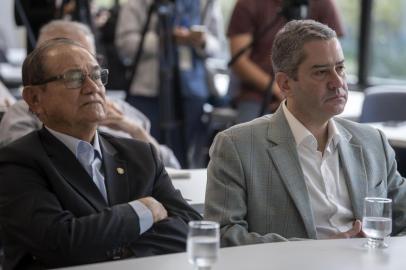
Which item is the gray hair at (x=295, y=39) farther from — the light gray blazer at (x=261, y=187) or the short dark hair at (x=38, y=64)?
the short dark hair at (x=38, y=64)

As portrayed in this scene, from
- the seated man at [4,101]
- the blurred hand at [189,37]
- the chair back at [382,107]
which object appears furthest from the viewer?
the blurred hand at [189,37]

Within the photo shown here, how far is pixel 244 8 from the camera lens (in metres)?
4.42

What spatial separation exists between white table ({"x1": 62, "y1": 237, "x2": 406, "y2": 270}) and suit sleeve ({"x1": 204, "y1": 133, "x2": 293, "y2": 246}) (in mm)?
219

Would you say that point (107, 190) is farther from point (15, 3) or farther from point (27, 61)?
point (15, 3)

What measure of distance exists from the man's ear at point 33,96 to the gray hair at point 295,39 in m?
0.69

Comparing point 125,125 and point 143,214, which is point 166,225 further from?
point 125,125

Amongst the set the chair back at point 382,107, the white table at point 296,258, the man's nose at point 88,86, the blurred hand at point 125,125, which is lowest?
the chair back at point 382,107

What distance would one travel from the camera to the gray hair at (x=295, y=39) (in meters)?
2.28

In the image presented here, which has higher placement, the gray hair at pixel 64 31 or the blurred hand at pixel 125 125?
the gray hair at pixel 64 31


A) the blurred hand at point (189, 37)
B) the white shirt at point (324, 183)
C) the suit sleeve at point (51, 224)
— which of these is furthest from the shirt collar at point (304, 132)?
the blurred hand at point (189, 37)

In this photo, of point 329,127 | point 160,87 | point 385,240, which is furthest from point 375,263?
point 160,87

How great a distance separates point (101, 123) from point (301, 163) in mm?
1053

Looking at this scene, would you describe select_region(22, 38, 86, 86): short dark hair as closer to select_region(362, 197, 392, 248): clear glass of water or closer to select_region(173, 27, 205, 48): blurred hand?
select_region(362, 197, 392, 248): clear glass of water

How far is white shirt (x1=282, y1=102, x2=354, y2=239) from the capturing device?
2287 millimetres
